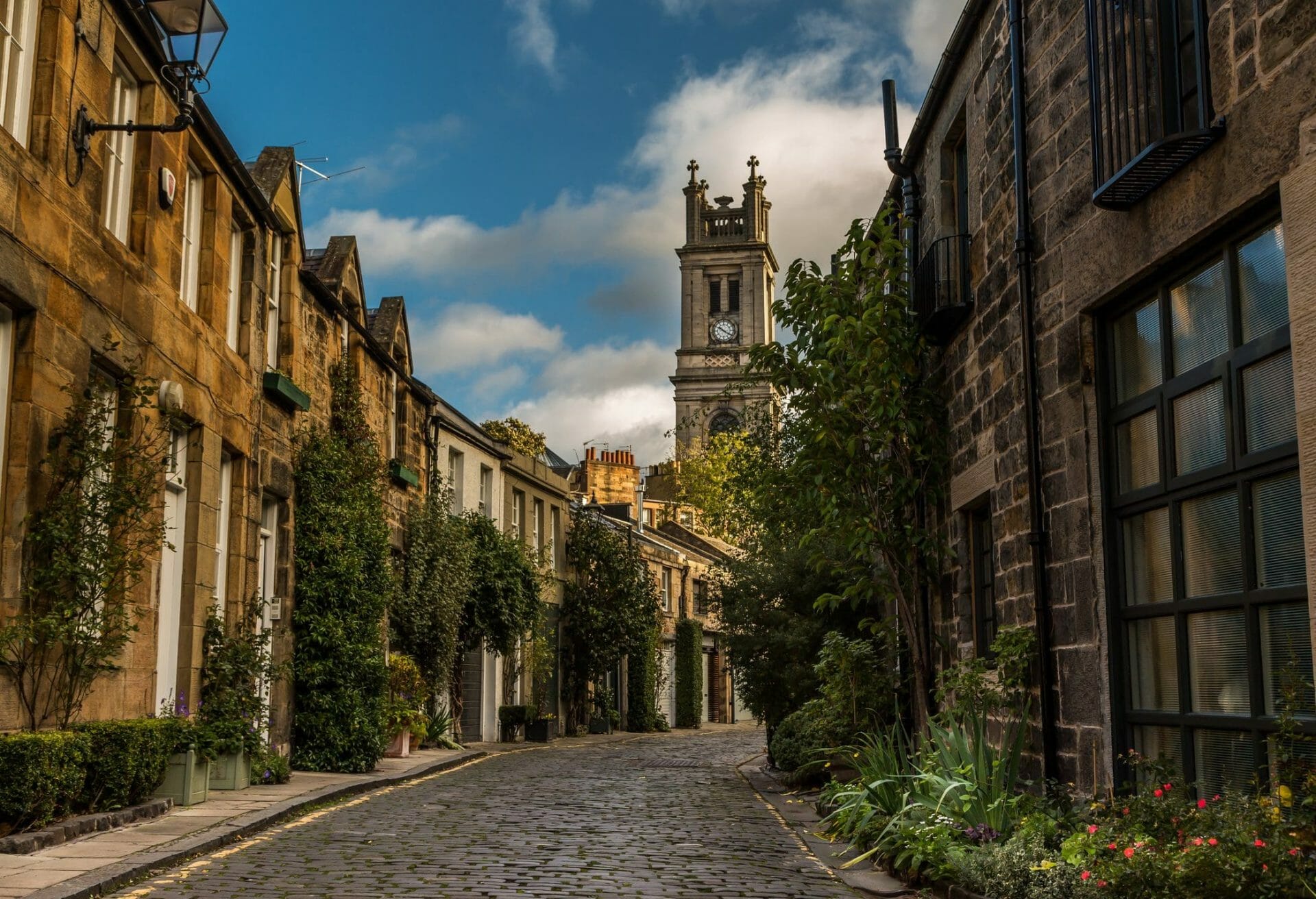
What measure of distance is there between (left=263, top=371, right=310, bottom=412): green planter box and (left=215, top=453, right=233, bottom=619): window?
1.26m

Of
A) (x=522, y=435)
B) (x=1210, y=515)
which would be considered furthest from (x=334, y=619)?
(x=522, y=435)

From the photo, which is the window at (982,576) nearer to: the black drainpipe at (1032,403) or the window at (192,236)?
the black drainpipe at (1032,403)

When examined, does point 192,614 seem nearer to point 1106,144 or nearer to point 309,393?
point 309,393

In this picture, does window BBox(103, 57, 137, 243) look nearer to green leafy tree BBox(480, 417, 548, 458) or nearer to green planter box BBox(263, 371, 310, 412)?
green planter box BBox(263, 371, 310, 412)

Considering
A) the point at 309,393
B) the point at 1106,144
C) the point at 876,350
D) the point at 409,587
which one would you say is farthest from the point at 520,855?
the point at 409,587

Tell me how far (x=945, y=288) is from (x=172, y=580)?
24.5 feet

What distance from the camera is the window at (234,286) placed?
48.5 feet

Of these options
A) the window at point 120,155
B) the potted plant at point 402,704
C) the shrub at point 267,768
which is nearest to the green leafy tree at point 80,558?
the window at point 120,155

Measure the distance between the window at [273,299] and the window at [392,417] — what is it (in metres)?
5.15

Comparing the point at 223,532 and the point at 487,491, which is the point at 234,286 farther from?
the point at 487,491

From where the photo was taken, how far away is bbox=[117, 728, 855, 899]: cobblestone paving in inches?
314

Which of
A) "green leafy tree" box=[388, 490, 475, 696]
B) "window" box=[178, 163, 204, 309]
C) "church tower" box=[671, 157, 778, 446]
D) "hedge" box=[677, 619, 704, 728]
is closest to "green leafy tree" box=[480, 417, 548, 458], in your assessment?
"hedge" box=[677, 619, 704, 728]

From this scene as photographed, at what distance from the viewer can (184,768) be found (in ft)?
38.2

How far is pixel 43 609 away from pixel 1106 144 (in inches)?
298
